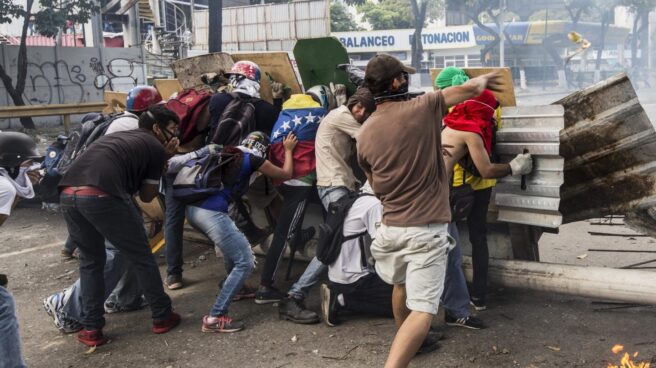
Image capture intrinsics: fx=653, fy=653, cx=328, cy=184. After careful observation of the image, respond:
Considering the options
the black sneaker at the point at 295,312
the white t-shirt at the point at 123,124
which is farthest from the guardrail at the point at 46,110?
the black sneaker at the point at 295,312

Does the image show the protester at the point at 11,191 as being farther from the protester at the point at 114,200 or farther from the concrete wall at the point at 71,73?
the concrete wall at the point at 71,73

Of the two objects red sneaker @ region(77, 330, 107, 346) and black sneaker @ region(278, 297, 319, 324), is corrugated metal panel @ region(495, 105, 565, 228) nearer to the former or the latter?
black sneaker @ region(278, 297, 319, 324)

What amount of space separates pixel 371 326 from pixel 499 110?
5.81 feet

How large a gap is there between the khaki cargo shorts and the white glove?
103cm

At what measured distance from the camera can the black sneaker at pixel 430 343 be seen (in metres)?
4.14

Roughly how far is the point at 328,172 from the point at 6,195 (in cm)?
222

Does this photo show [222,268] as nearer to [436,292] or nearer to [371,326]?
[371,326]

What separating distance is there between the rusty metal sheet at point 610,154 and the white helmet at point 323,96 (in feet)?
6.02

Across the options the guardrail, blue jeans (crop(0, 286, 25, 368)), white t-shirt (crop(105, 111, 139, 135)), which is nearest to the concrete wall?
the guardrail

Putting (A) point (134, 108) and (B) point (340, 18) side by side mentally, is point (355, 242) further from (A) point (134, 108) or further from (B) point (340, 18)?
(B) point (340, 18)

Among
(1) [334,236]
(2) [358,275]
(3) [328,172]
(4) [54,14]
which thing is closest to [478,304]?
(2) [358,275]

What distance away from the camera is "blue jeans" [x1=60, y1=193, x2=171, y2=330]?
13.7ft

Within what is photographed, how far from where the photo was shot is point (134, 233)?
435 centimetres

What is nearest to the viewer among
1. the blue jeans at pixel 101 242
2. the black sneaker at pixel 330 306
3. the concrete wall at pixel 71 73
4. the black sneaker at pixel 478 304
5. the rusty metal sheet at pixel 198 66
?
the blue jeans at pixel 101 242
